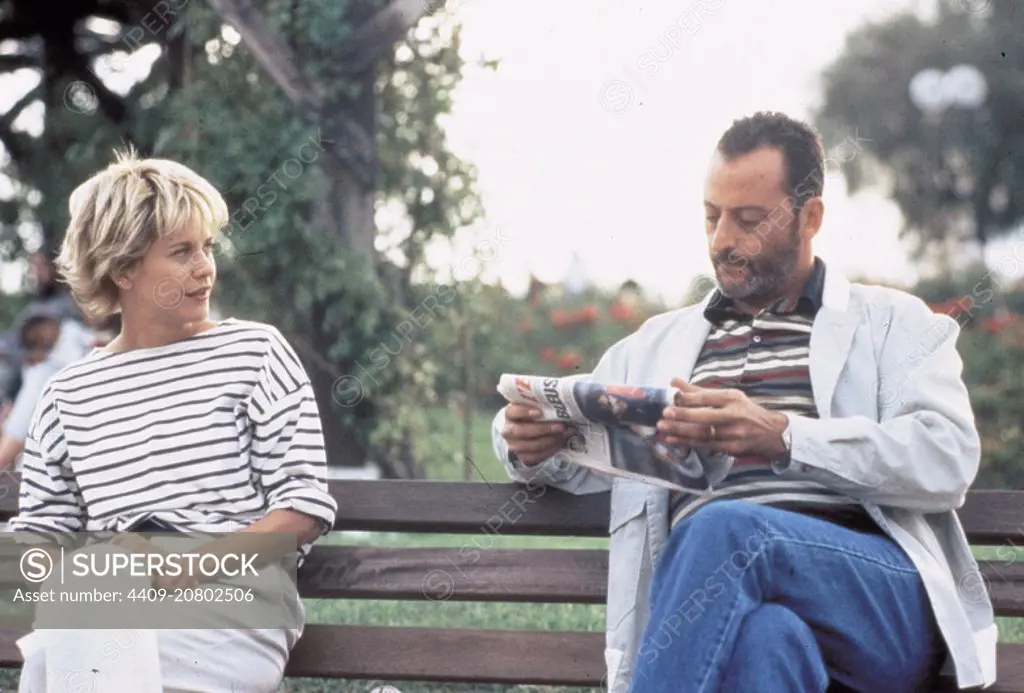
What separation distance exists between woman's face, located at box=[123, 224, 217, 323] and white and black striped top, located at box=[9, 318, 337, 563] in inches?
2.8

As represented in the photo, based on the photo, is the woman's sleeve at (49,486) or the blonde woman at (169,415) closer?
the blonde woman at (169,415)

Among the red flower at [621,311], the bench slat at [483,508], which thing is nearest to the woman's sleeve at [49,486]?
the bench slat at [483,508]

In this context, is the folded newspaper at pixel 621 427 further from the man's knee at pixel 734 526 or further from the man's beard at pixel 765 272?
Result: the man's beard at pixel 765 272

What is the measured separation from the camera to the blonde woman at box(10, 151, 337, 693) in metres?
2.82

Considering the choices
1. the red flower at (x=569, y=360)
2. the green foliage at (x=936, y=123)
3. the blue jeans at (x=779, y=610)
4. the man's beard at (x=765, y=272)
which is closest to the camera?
the blue jeans at (x=779, y=610)

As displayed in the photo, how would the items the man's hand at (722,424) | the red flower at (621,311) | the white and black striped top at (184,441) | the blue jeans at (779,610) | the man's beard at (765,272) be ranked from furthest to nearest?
the red flower at (621,311)
the man's beard at (765,272)
the white and black striped top at (184,441)
the man's hand at (722,424)
the blue jeans at (779,610)

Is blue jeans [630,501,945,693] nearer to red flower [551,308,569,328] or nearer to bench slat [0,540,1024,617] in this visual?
bench slat [0,540,1024,617]

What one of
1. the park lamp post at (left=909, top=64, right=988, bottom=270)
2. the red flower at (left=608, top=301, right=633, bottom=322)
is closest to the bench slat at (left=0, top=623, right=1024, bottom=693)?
the red flower at (left=608, top=301, right=633, bottom=322)

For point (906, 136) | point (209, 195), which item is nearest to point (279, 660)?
point (209, 195)

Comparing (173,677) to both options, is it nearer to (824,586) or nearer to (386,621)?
(824,586)

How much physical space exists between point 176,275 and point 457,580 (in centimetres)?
82

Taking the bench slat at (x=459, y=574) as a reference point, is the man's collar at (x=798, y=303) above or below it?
above

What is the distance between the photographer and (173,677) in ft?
8.70

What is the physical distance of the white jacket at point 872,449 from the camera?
2.57 m
